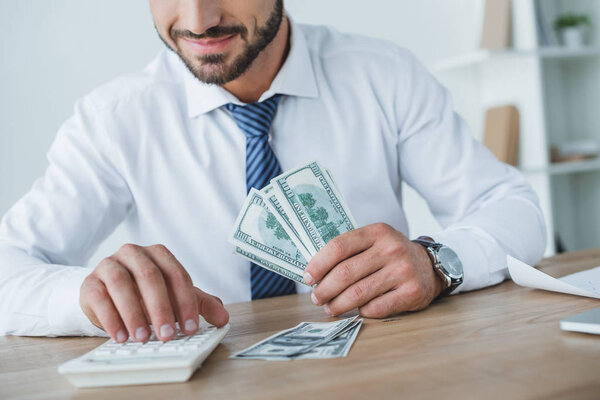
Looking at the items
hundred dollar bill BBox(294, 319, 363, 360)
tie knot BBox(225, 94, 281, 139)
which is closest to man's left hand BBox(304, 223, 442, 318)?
hundred dollar bill BBox(294, 319, 363, 360)

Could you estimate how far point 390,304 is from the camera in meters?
0.99

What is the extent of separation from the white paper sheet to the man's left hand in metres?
0.17

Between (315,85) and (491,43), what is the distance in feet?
7.54

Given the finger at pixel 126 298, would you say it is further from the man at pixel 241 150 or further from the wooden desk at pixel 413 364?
the man at pixel 241 150

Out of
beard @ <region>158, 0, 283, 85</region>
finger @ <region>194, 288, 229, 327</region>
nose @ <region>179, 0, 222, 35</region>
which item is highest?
nose @ <region>179, 0, 222, 35</region>

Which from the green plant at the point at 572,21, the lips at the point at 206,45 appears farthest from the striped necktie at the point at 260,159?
the green plant at the point at 572,21

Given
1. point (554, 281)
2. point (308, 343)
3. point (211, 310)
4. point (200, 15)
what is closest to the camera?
point (308, 343)

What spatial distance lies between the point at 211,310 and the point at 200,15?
77 centimetres

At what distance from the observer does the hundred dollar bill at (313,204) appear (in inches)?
44.5

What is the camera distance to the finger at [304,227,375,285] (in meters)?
1.00

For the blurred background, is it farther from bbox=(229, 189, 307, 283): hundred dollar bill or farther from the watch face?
the watch face

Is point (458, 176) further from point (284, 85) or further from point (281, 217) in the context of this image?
point (281, 217)

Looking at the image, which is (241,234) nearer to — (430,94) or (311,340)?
(311,340)

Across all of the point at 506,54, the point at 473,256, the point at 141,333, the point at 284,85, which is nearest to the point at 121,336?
the point at 141,333
